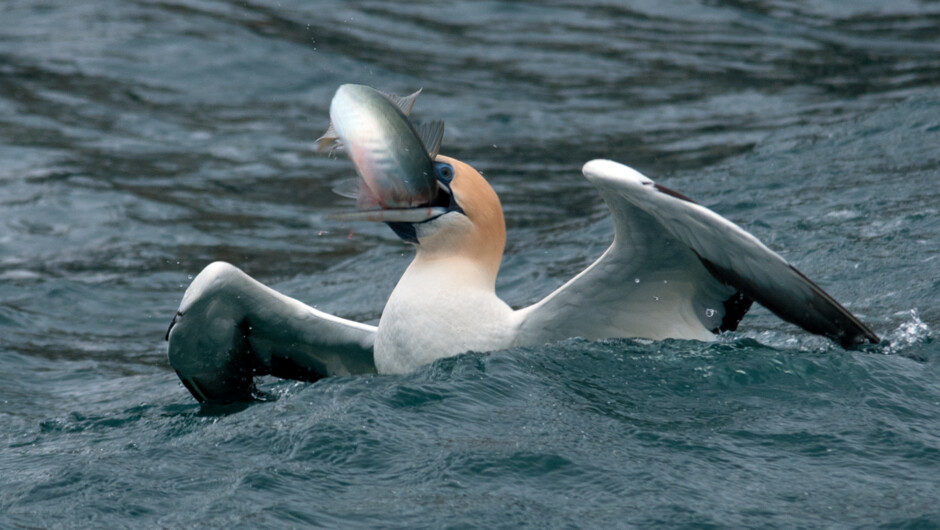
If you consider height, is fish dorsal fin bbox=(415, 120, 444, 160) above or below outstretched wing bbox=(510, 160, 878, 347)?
above

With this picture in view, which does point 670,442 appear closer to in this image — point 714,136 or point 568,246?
point 568,246

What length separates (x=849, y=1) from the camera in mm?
16188

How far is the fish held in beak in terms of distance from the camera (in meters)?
5.02

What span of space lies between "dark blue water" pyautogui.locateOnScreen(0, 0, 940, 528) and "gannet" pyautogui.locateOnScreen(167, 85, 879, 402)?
0.46 feet

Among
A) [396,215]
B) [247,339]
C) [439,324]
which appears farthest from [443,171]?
[247,339]

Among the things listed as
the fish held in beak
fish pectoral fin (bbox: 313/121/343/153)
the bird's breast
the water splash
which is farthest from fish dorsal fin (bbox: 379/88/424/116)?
the water splash

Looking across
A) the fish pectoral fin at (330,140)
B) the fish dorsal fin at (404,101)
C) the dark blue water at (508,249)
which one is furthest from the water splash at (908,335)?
the fish pectoral fin at (330,140)

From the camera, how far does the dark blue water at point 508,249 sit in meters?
4.46

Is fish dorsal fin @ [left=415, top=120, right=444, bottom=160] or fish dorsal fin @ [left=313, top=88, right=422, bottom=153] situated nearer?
fish dorsal fin @ [left=313, top=88, right=422, bottom=153]

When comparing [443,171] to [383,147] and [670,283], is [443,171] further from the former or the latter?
[670,283]

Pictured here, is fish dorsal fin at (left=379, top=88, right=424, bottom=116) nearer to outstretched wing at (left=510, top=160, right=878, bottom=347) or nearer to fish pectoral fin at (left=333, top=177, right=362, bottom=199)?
fish pectoral fin at (left=333, top=177, right=362, bottom=199)

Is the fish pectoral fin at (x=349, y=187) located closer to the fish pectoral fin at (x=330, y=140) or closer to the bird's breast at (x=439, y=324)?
the fish pectoral fin at (x=330, y=140)

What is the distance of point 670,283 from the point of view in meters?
5.37

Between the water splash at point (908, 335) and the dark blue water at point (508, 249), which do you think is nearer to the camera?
the dark blue water at point (508, 249)
